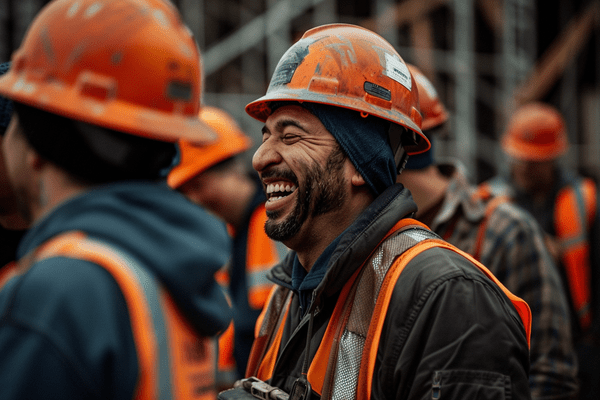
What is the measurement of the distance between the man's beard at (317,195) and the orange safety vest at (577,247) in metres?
3.44

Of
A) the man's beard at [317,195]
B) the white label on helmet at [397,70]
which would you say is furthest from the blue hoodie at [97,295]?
the white label on helmet at [397,70]

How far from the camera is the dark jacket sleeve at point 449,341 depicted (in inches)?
70.9

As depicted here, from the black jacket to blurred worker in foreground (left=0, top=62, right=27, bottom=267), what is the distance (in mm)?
1297

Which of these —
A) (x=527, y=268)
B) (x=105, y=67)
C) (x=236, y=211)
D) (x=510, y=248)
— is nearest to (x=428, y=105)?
(x=510, y=248)

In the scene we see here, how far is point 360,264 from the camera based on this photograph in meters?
2.11

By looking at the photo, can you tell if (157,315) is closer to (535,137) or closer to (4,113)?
(4,113)

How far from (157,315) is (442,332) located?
88 cm

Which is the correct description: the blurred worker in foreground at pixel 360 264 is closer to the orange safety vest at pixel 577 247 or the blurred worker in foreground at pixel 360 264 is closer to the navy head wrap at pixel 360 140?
the navy head wrap at pixel 360 140

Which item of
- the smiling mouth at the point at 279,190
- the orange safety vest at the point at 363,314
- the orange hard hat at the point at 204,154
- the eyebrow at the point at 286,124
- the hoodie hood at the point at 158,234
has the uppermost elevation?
the eyebrow at the point at 286,124

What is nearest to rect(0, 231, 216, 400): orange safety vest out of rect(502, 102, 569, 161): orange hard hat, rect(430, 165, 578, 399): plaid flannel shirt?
rect(430, 165, 578, 399): plaid flannel shirt

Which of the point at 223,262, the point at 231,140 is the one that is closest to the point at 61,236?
the point at 223,262

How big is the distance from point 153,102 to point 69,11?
1.01 ft

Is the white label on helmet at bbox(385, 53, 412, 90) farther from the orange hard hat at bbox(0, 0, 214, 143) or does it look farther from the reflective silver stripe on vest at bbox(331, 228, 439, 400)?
the orange hard hat at bbox(0, 0, 214, 143)

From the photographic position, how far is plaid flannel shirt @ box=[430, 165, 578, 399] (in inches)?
138
